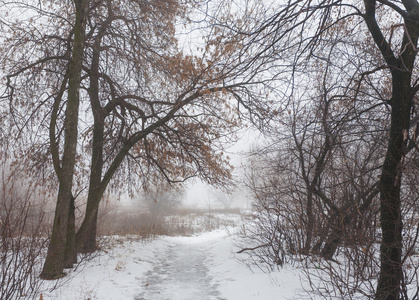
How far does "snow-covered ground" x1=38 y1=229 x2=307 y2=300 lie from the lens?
5258 mm

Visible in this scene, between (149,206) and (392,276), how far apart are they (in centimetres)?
2624

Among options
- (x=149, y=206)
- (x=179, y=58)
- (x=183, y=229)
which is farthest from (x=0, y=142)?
(x=149, y=206)

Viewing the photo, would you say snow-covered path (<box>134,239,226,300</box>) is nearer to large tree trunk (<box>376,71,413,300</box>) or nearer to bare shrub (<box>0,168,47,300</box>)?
bare shrub (<box>0,168,47,300</box>)

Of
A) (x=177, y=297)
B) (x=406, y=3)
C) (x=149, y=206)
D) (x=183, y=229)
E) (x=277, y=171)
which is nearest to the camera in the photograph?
(x=406, y=3)

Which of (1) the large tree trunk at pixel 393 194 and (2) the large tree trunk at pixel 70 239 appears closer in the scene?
(1) the large tree trunk at pixel 393 194

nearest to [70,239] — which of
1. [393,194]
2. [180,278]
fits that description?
[180,278]

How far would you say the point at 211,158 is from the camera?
856cm

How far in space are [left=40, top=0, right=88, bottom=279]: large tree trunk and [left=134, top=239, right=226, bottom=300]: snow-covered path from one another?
71.9 inches

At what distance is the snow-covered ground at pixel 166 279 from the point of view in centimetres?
526

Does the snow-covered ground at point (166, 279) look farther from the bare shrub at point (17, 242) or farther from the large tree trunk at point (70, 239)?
the bare shrub at point (17, 242)

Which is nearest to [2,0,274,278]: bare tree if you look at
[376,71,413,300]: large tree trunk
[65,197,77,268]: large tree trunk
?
[65,197,77,268]: large tree trunk

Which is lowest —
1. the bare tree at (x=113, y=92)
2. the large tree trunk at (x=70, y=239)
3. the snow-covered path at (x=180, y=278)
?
the snow-covered path at (x=180, y=278)

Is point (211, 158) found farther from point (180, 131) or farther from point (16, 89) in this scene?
point (16, 89)

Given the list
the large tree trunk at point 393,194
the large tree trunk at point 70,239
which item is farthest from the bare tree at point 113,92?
the large tree trunk at point 393,194
